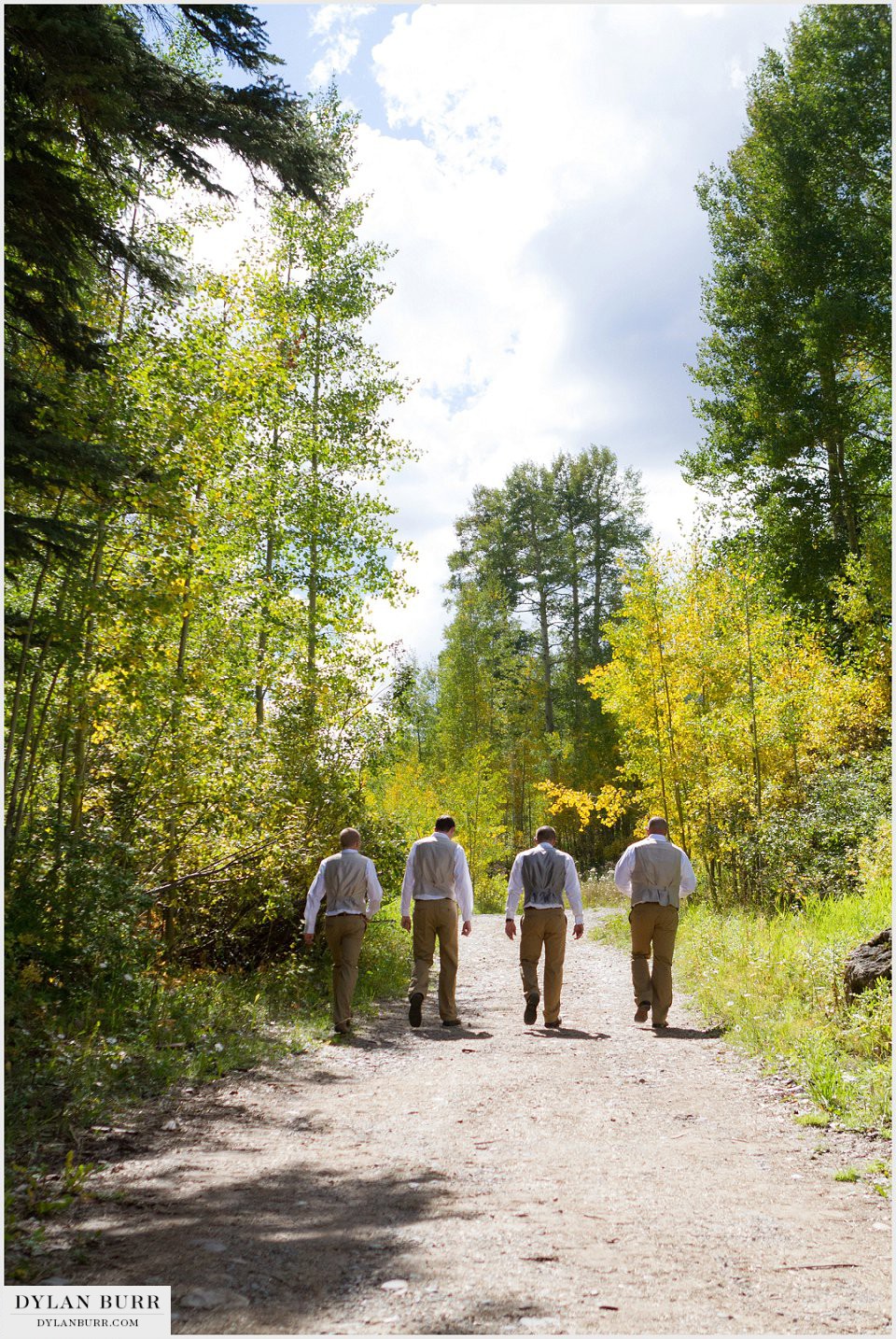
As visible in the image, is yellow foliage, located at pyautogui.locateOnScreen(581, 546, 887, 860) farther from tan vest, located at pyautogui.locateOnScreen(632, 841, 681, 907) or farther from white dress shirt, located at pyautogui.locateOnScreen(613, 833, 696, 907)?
tan vest, located at pyautogui.locateOnScreen(632, 841, 681, 907)

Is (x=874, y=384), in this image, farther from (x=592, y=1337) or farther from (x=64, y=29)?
(x=592, y=1337)

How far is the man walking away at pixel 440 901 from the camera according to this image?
31.9 feet

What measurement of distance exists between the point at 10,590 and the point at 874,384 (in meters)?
20.8

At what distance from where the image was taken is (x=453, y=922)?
988 centimetres

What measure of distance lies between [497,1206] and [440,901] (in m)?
5.62

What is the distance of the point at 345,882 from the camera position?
9344mm

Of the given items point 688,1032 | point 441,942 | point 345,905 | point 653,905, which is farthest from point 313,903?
point 688,1032

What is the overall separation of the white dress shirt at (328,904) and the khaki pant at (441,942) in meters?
0.61

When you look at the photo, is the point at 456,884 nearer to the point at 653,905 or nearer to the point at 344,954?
the point at 344,954

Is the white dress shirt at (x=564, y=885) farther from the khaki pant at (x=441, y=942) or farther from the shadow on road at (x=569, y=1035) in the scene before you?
the shadow on road at (x=569, y=1035)

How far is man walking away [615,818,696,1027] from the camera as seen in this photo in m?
9.61

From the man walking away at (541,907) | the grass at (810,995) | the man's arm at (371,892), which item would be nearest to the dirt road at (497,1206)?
the grass at (810,995)

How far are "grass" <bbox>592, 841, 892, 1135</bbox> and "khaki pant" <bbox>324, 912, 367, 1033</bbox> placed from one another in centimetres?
369

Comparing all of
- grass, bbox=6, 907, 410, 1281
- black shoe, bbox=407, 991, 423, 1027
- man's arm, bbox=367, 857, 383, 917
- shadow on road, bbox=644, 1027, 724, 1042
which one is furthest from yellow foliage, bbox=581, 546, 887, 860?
grass, bbox=6, 907, 410, 1281
